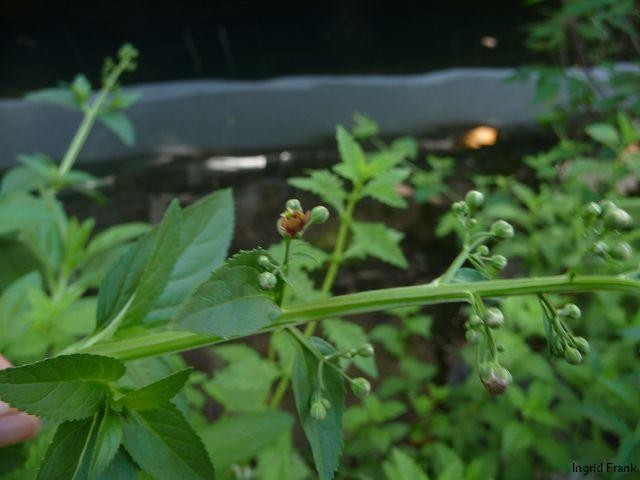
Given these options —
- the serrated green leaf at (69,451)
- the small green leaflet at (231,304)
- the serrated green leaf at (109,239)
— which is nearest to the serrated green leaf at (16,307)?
the serrated green leaf at (109,239)

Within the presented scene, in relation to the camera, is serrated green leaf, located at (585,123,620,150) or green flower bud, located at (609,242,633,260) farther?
serrated green leaf, located at (585,123,620,150)

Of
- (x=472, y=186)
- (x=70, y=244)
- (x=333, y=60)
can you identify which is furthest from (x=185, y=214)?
(x=333, y=60)

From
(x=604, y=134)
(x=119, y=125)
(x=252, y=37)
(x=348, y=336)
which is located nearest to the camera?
(x=348, y=336)

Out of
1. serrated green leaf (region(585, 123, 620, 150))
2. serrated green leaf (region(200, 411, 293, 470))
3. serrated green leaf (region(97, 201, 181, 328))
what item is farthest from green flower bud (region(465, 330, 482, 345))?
serrated green leaf (region(585, 123, 620, 150))

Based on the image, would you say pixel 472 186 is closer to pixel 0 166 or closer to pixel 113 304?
pixel 0 166

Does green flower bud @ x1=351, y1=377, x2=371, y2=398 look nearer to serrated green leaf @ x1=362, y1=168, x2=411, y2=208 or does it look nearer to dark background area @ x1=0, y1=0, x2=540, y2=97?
serrated green leaf @ x1=362, y1=168, x2=411, y2=208


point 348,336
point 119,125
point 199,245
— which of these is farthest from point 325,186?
point 119,125

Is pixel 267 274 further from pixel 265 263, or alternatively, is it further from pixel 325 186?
pixel 325 186
